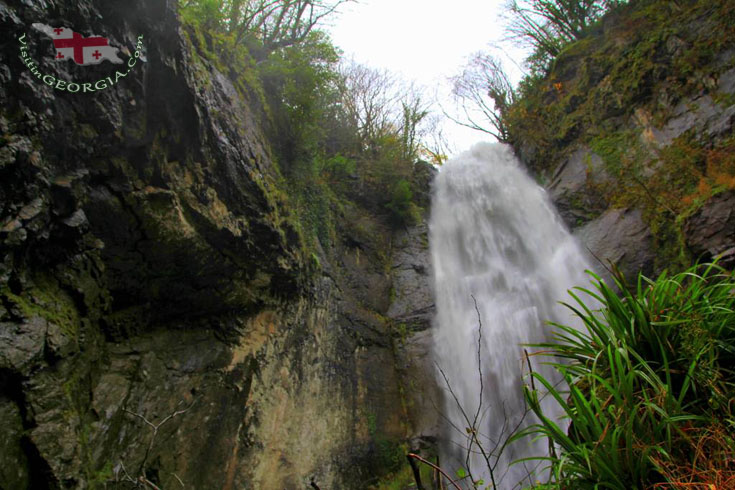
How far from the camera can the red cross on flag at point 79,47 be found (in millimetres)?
2752

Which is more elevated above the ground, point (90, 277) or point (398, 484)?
point (90, 277)

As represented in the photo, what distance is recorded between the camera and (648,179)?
641 centimetres

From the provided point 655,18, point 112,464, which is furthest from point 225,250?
point 655,18

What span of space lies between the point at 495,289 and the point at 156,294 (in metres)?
5.83

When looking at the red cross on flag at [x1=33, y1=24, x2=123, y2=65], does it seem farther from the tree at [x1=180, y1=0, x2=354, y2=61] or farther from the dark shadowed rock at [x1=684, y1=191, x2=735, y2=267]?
the dark shadowed rock at [x1=684, y1=191, x2=735, y2=267]

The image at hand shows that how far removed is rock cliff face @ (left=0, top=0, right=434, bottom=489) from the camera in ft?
8.75

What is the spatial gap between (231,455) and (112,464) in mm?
1238

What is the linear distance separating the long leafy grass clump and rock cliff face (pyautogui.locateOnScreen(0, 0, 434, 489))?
2.26 metres

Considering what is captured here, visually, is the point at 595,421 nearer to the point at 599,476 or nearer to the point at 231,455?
the point at 599,476

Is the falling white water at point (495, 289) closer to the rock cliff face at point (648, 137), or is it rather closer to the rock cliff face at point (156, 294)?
the rock cliff face at point (648, 137)

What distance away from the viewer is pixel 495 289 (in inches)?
290

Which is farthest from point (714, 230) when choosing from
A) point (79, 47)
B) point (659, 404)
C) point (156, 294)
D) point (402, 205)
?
point (79, 47)

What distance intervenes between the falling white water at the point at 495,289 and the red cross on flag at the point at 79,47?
16.6 feet

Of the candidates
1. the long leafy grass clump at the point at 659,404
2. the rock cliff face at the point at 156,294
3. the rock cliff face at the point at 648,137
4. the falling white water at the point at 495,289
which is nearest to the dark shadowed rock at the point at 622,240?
the rock cliff face at the point at 648,137
